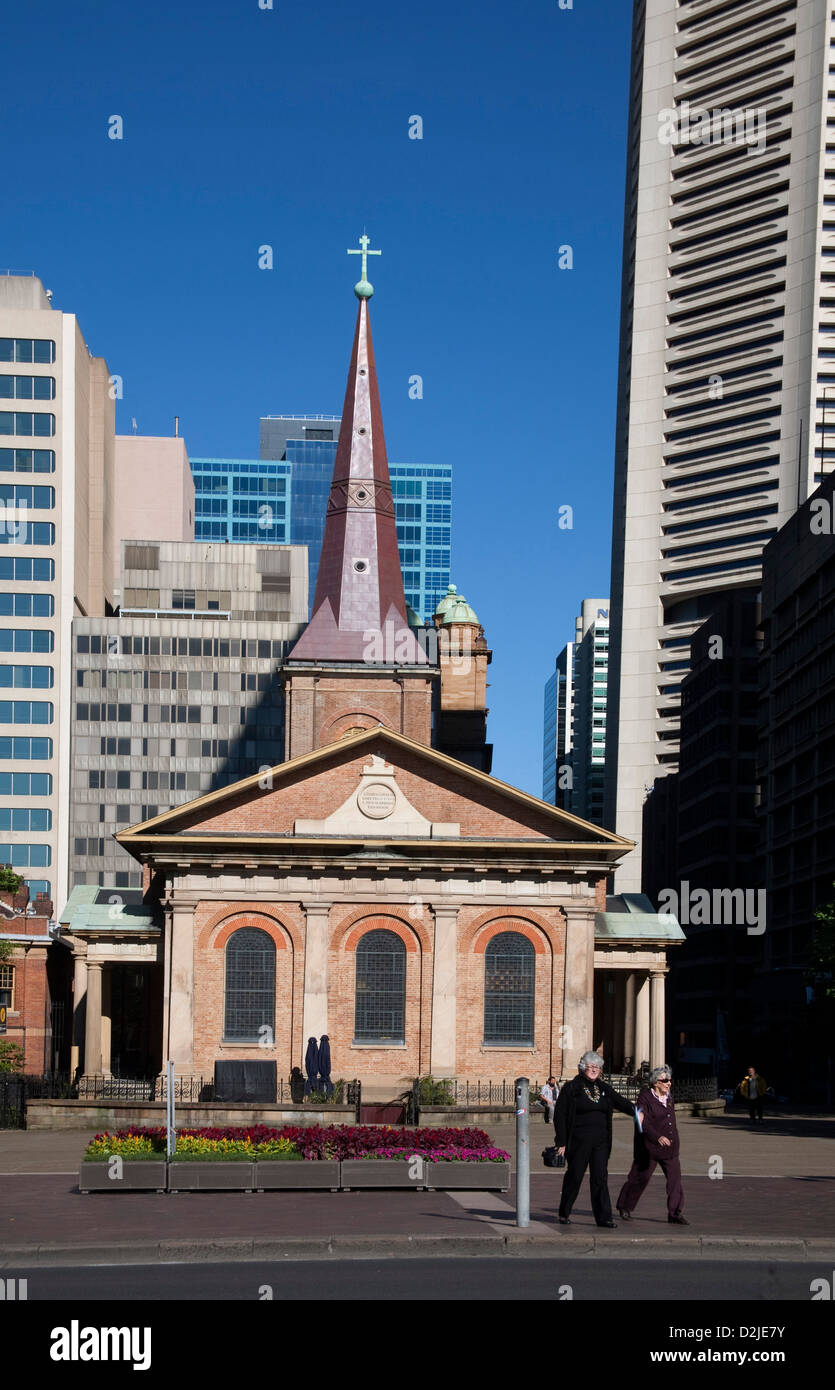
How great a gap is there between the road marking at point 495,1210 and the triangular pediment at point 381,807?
26777 mm

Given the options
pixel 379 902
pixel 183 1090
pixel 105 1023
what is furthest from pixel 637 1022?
pixel 105 1023

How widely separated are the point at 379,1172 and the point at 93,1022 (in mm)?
29483

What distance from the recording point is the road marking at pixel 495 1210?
19484 mm

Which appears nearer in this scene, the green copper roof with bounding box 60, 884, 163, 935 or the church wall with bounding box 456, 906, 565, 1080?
the church wall with bounding box 456, 906, 565, 1080

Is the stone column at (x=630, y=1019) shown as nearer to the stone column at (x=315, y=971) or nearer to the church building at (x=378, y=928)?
the church building at (x=378, y=928)

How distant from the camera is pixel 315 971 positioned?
4966 centimetres

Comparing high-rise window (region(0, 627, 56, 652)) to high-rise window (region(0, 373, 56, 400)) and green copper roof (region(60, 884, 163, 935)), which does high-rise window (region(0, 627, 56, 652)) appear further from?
green copper roof (region(60, 884, 163, 935))

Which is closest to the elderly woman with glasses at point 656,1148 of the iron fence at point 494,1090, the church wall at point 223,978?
the iron fence at point 494,1090

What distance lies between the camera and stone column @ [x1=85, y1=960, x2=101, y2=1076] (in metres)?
51.2

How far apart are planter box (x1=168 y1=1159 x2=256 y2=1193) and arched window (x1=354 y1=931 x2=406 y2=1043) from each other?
86.6ft

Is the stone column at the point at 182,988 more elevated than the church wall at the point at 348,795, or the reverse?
the church wall at the point at 348,795

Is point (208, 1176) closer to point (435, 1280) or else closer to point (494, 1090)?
point (435, 1280)

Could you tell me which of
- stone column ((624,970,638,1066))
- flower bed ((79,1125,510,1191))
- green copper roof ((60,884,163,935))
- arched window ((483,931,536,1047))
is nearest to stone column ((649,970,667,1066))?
stone column ((624,970,638,1066))

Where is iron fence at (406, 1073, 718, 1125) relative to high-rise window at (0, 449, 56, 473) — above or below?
below
